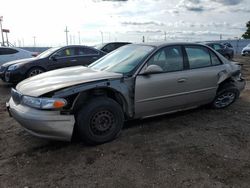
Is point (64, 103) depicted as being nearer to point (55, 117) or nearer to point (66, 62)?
point (55, 117)

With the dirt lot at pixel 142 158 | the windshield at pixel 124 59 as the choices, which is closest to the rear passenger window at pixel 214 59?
the dirt lot at pixel 142 158

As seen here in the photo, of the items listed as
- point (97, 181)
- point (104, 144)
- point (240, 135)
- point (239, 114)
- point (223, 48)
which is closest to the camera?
point (97, 181)

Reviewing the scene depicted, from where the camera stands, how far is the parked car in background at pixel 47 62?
8.34 meters

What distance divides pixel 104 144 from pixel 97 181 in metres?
0.93

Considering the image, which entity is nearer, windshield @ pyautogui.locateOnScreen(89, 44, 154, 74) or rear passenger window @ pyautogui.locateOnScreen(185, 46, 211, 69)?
windshield @ pyautogui.locateOnScreen(89, 44, 154, 74)

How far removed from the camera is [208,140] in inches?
155

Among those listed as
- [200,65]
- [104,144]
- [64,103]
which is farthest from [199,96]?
[64,103]

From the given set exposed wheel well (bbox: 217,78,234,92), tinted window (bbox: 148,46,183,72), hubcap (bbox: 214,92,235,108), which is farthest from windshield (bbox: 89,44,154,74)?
hubcap (bbox: 214,92,235,108)

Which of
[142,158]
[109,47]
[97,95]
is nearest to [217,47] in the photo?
[109,47]

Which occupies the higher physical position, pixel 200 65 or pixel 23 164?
pixel 200 65

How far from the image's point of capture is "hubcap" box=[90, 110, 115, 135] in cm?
370

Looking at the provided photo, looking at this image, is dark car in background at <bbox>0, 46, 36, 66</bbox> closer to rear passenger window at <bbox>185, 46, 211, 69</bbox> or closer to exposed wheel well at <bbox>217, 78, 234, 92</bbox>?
rear passenger window at <bbox>185, 46, 211, 69</bbox>

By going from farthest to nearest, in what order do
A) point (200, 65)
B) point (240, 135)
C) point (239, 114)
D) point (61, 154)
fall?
point (239, 114) → point (200, 65) → point (240, 135) → point (61, 154)

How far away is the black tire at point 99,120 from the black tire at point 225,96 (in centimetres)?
239
